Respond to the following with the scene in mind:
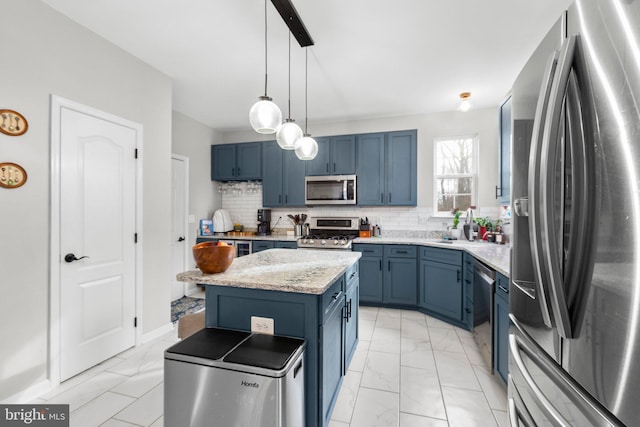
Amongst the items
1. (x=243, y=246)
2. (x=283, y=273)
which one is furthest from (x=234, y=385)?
(x=243, y=246)

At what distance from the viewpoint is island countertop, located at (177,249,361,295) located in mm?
1466

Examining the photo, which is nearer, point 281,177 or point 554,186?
point 554,186

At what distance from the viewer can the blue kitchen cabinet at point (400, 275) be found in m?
3.75

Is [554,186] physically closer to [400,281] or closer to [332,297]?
[332,297]

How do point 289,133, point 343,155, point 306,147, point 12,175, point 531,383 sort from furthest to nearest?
point 343,155
point 306,147
point 289,133
point 12,175
point 531,383

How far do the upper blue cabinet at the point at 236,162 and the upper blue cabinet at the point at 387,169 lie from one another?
1.75 metres

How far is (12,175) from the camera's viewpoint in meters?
1.90

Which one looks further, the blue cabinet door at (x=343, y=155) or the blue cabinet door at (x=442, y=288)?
the blue cabinet door at (x=343, y=155)

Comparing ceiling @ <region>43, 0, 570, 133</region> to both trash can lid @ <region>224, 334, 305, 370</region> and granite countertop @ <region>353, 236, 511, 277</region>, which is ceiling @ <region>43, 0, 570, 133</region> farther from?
trash can lid @ <region>224, 334, 305, 370</region>

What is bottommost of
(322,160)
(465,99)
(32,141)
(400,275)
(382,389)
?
(382,389)

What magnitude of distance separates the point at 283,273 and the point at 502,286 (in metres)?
1.58

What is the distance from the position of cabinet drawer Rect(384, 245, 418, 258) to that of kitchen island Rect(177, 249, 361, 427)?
2.05 meters

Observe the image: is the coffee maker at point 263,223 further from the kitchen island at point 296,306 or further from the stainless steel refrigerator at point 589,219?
the stainless steel refrigerator at point 589,219

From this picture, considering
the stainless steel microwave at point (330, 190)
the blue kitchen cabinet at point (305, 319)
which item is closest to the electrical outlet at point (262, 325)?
the blue kitchen cabinet at point (305, 319)
